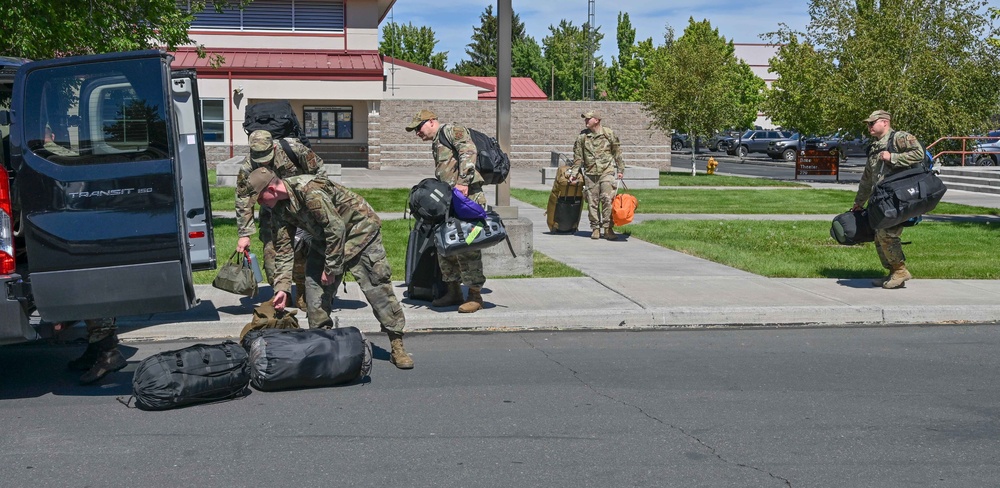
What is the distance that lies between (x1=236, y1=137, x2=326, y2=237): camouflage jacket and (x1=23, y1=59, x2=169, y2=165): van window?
123 cm

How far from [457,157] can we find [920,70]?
75.4ft

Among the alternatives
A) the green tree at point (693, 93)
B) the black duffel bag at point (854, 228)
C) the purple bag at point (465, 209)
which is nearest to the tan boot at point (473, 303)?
the purple bag at point (465, 209)

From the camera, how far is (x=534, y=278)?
1146 centimetres

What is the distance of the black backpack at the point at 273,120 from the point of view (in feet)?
27.8

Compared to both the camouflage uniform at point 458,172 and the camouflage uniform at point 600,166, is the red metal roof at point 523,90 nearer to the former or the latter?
the camouflage uniform at point 600,166

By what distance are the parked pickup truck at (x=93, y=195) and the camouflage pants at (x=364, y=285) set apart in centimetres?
101

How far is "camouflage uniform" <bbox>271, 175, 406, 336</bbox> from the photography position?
22.9 feet

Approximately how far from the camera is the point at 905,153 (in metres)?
10.4

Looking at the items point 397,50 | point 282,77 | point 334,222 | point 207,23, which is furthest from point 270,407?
point 397,50

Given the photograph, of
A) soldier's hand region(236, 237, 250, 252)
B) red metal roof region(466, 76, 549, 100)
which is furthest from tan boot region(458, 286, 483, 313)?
red metal roof region(466, 76, 549, 100)

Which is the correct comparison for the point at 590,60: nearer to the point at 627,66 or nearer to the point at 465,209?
the point at 627,66

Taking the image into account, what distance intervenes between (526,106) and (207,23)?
11616 mm

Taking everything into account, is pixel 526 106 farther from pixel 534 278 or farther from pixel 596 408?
pixel 596 408

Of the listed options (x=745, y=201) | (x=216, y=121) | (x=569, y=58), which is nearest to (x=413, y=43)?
(x=569, y=58)
